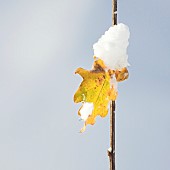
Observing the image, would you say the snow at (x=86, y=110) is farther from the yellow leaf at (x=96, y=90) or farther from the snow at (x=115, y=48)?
the snow at (x=115, y=48)

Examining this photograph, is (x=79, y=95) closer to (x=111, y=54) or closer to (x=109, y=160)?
(x=111, y=54)

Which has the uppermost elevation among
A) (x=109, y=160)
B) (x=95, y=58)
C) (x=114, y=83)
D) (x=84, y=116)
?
(x=95, y=58)

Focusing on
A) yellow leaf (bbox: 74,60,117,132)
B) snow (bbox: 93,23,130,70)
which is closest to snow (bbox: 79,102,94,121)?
yellow leaf (bbox: 74,60,117,132)

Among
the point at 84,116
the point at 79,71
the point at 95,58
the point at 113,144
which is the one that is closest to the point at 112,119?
the point at 113,144

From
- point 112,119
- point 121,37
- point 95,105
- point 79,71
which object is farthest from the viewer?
point 79,71

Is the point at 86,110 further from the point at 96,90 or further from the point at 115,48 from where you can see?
the point at 115,48

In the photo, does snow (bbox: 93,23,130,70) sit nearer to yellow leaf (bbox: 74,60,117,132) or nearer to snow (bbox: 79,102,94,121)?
yellow leaf (bbox: 74,60,117,132)

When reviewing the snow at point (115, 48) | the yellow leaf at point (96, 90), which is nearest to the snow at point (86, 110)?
the yellow leaf at point (96, 90)
